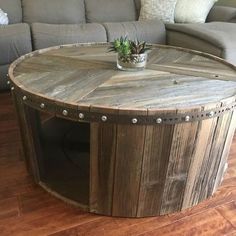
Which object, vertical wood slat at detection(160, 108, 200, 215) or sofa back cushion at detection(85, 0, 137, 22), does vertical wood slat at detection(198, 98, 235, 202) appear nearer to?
vertical wood slat at detection(160, 108, 200, 215)

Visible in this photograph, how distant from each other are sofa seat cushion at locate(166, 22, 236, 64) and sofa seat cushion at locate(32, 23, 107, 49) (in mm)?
607

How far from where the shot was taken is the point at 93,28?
2.41 m

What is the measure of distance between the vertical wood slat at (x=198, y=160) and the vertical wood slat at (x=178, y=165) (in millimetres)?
19

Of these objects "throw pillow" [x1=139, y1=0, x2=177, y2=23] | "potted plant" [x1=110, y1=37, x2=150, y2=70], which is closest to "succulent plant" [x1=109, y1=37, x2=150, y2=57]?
"potted plant" [x1=110, y1=37, x2=150, y2=70]

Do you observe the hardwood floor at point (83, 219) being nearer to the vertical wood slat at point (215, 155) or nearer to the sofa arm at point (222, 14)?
the vertical wood slat at point (215, 155)

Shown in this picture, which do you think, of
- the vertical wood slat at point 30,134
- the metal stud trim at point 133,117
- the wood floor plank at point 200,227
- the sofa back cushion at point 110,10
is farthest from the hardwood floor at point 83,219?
the sofa back cushion at point 110,10

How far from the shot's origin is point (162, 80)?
1.26 m

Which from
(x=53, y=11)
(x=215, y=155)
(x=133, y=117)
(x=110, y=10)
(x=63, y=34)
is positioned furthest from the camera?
(x=110, y=10)

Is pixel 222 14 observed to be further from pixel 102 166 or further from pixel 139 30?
pixel 102 166

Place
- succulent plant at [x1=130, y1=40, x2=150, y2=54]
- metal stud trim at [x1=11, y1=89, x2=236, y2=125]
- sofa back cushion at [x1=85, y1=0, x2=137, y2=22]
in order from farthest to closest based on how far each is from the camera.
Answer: sofa back cushion at [x1=85, y1=0, x2=137, y2=22] → succulent plant at [x1=130, y1=40, x2=150, y2=54] → metal stud trim at [x1=11, y1=89, x2=236, y2=125]

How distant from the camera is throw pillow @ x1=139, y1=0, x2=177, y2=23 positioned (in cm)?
280

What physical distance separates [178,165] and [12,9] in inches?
87.1

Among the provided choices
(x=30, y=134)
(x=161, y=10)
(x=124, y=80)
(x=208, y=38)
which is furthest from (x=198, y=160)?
(x=161, y=10)

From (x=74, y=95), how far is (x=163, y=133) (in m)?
0.34
